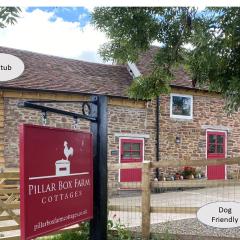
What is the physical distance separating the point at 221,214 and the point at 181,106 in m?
9.30

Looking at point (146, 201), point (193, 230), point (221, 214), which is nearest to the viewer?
point (221, 214)

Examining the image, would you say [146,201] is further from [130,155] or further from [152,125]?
[152,125]

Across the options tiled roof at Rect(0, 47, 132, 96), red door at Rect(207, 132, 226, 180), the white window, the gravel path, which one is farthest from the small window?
the gravel path

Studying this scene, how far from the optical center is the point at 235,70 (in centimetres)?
515

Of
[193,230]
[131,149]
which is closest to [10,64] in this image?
[193,230]

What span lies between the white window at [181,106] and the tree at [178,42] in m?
7.85

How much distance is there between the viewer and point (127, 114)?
13.6 metres

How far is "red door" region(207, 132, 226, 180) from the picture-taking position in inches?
612

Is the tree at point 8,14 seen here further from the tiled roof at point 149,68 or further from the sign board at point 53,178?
the tiled roof at point 149,68

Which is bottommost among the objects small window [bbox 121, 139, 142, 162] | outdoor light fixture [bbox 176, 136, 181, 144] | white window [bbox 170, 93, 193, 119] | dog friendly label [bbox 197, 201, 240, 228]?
A: dog friendly label [bbox 197, 201, 240, 228]

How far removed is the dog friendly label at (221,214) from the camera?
18.5ft

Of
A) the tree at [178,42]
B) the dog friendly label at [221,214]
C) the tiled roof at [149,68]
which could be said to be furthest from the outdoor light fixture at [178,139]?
the dog friendly label at [221,214]

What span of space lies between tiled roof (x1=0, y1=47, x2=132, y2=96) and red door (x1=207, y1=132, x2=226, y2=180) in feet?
11.7

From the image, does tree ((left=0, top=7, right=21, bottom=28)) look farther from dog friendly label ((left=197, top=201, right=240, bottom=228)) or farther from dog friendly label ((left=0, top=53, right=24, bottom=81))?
dog friendly label ((left=197, top=201, right=240, bottom=228))
